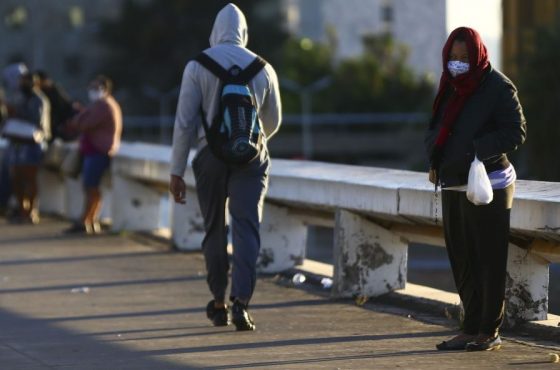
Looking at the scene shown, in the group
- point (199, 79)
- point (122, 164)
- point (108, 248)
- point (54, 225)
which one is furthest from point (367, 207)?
point (54, 225)

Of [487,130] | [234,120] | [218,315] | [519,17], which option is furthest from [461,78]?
[519,17]

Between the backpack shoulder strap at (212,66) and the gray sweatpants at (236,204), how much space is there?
0.43m

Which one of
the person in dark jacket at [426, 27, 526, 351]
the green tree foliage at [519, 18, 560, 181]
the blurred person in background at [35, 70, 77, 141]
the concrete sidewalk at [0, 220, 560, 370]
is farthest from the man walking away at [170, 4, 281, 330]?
the green tree foliage at [519, 18, 560, 181]

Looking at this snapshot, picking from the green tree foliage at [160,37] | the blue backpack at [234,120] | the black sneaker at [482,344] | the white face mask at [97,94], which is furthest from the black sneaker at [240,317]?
the green tree foliage at [160,37]

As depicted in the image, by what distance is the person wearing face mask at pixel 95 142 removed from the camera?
1633 cm

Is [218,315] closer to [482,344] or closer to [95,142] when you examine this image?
[482,344]

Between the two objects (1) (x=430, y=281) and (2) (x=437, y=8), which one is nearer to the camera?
(1) (x=430, y=281)

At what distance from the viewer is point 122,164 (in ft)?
53.8

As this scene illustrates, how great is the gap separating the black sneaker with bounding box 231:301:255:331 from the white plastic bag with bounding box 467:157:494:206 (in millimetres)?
1808

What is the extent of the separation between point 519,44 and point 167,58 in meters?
46.4

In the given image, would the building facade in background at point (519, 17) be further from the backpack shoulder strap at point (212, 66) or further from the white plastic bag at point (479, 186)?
the white plastic bag at point (479, 186)

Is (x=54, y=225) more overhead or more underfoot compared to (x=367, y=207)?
more underfoot

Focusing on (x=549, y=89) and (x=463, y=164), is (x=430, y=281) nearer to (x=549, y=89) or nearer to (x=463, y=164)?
(x=549, y=89)

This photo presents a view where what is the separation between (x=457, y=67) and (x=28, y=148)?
11.1 meters
